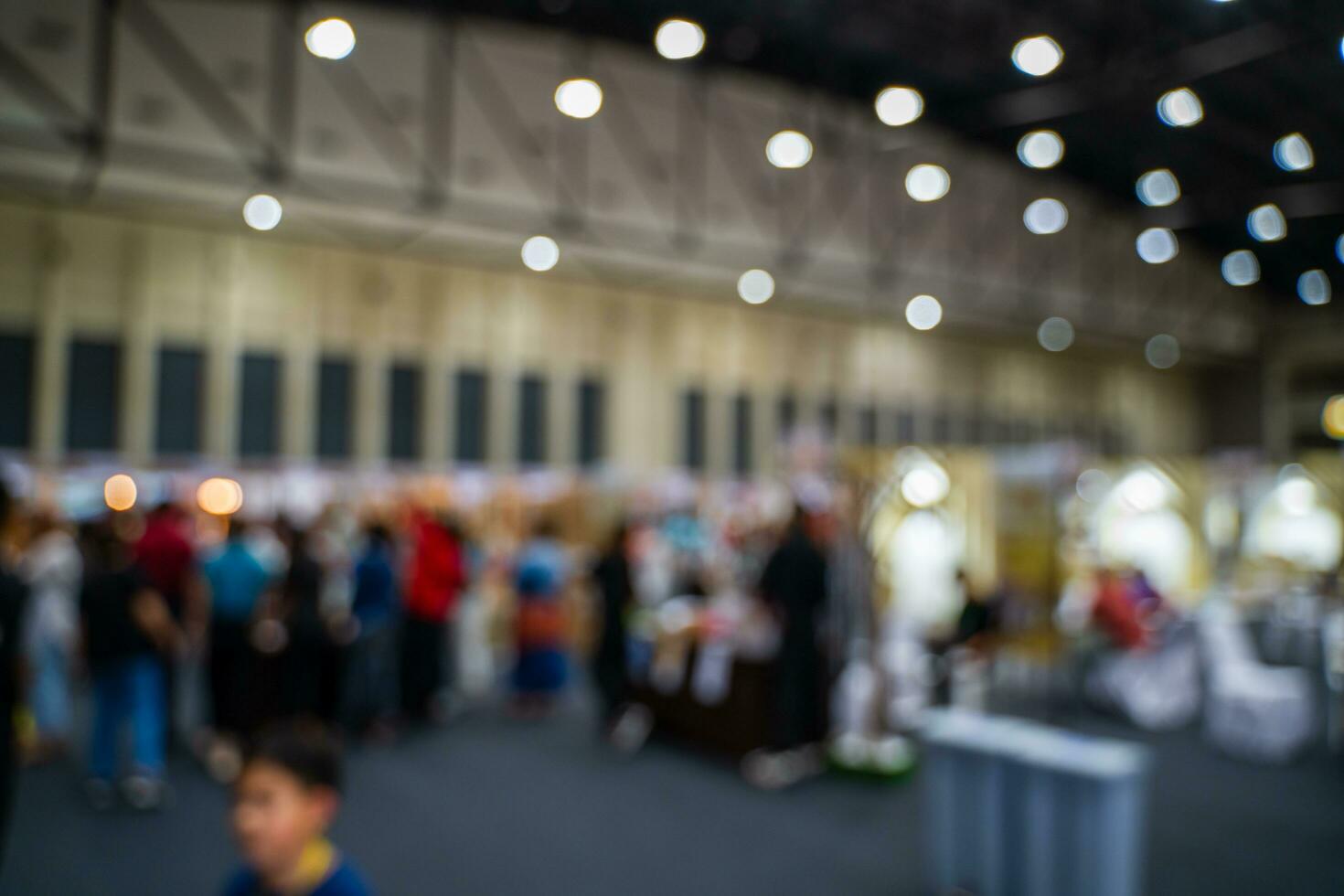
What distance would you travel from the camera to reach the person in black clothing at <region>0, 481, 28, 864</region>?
2.82 meters

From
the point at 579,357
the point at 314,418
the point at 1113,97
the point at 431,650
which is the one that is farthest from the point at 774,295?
the point at 431,650

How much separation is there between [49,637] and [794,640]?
474 cm

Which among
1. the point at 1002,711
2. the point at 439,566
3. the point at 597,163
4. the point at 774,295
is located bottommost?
the point at 1002,711

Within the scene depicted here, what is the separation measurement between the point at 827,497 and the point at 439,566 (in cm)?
293

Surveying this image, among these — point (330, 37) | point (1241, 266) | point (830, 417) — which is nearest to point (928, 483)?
point (830, 417)

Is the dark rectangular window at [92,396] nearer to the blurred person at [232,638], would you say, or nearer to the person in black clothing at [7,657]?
the blurred person at [232,638]

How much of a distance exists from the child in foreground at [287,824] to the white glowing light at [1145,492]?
38.5 ft

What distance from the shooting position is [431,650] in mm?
6965

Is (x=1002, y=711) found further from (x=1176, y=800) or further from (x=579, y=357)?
(x=579, y=357)

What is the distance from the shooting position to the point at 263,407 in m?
11.6

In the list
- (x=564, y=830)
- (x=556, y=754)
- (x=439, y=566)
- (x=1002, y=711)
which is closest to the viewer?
(x=564, y=830)

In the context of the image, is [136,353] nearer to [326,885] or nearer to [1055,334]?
[326,885]

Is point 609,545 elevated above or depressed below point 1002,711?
above

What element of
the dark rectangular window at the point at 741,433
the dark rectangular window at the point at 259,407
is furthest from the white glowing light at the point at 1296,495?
the dark rectangular window at the point at 259,407
